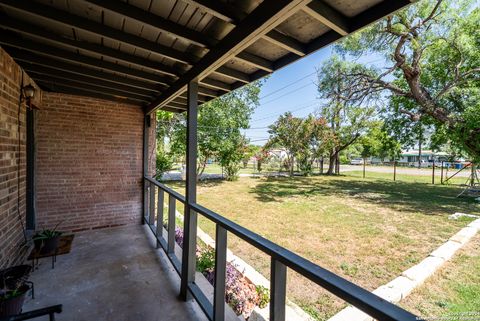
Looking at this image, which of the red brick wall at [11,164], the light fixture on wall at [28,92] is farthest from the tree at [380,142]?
the red brick wall at [11,164]

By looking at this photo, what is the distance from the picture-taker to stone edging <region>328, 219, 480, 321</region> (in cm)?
217

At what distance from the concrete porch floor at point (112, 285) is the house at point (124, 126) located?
2cm

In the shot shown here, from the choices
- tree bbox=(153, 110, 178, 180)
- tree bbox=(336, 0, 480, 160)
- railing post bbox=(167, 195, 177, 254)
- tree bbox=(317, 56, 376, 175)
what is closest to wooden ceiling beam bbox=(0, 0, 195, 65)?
railing post bbox=(167, 195, 177, 254)

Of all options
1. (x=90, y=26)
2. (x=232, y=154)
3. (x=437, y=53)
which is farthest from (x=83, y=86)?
(x=437, y=53)

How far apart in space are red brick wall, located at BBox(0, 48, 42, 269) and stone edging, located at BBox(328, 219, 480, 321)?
3322mm

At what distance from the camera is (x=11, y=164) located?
256 cm

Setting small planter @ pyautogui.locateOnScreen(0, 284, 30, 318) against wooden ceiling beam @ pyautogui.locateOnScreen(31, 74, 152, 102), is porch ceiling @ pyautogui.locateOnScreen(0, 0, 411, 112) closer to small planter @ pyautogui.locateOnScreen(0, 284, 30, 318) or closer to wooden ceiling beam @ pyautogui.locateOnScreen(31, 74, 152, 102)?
wooden ceiling beam @ pyautogui.locateOnScreen(31, 74, 152, 102)

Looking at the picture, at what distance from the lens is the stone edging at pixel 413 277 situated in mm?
2171

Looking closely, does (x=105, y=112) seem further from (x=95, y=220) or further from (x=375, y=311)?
(x=375, y=311)

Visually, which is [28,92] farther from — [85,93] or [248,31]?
[248,31]

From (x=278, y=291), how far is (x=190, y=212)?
1357 millimetres

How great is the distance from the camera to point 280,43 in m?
1.65

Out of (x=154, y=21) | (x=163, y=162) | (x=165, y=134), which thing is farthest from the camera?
(x=165, y=134)

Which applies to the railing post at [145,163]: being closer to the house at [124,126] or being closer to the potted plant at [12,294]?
the house at [124,126]
